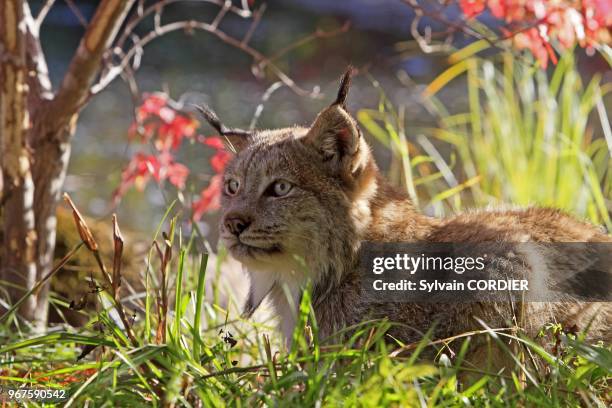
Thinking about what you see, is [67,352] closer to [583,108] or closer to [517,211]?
[517,211]

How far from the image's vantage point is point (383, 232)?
Result: 132 inches

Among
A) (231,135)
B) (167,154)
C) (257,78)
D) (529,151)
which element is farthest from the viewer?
(257,78)

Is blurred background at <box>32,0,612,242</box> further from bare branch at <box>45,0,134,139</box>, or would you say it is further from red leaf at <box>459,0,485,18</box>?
bare branch at <box>45,0,134,139</box>

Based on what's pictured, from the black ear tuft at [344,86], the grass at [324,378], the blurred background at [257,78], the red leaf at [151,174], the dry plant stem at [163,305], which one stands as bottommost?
the grass at [324,378]

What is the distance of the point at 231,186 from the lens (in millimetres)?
3594

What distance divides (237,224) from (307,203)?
0.29m

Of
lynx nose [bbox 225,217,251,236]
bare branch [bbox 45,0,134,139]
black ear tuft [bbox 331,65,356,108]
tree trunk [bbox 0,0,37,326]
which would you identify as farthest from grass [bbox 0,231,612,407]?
bare branch [bbox 45,0,134,139]

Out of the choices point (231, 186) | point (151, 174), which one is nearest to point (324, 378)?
point (231, 186)

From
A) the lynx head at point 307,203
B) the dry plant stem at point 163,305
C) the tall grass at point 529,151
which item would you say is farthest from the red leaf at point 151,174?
the dry plant stem at point 163,305

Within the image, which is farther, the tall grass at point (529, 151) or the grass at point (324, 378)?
the tall grass at point (529, 151)

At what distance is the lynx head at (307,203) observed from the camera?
10.6 feet

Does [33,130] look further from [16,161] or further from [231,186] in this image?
[231,186]

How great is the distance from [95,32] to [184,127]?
1.70 meters

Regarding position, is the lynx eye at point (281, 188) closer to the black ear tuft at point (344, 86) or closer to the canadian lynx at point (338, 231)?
the canadian lynx at point (338, 231)
